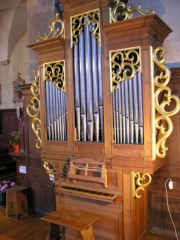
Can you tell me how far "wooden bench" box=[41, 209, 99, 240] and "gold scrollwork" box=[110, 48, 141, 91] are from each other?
4.80ft

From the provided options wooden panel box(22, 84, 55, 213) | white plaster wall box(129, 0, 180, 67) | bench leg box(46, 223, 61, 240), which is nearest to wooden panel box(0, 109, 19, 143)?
wooden panel box(22, 84, 55, 213)

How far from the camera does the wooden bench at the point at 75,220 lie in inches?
102

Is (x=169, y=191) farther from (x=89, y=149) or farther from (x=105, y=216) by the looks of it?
(x=89, y=149)

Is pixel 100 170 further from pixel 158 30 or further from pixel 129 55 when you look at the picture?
pixel 158 30

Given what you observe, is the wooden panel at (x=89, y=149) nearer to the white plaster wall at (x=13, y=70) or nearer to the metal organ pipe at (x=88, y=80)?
the metal organ pipe at (x=88, y=80)

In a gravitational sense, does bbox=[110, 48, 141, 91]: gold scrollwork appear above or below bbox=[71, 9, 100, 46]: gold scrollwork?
below

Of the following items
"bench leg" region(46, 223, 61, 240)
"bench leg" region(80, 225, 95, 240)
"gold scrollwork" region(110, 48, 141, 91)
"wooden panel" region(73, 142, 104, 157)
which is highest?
"gold scrollwork" region(110, 48, 141, 91)

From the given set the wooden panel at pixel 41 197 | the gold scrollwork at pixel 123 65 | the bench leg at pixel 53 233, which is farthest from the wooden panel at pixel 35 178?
the gold scrollwork at pixel 123 65

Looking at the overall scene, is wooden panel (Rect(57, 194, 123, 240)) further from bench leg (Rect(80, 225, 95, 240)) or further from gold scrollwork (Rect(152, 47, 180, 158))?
gold scrollwork (Rect(152, 47, 180, 158))

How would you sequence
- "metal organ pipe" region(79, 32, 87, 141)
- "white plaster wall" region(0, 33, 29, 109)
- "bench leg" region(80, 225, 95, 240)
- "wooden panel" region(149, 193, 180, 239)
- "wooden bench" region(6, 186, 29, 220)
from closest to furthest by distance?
"bench leg" region(80, 225, 95, 240) < "metal organ pipe" region(79, 32, 87, 141) < "wooden panel" region(149, 193, 180, 239) < "wooden bench" region(6, 186, 29, 220) < "white plaster wall" region(0, 33, 29, 109)

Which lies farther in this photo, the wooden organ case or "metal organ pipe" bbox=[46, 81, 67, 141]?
"metal organ pipe" bbox=[46, 81, 67, 141]

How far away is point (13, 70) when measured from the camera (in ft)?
28.2

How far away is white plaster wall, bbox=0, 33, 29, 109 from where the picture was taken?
27.1 feet

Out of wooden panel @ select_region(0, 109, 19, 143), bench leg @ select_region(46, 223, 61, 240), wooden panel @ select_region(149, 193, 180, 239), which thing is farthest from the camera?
wooden panel @ select_region(0, 109, 19, 143)
